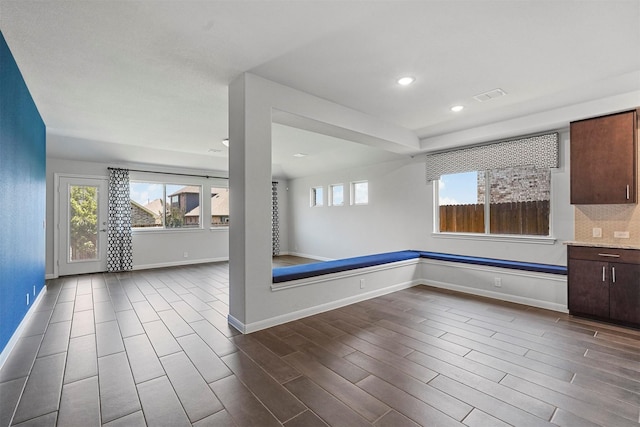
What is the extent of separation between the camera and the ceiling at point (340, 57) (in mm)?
2059

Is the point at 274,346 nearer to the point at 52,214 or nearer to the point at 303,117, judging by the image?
the point at 303,117

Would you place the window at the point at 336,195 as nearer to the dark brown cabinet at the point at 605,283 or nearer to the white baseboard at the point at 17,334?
the dark brown cabinet at the point at 605,283

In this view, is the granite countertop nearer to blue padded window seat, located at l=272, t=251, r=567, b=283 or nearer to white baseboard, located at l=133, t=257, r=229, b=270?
blue padded window seat, located at l=272, t=251, r=567, b=283

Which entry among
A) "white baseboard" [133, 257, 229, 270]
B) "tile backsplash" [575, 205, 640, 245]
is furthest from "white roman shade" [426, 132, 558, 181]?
"white baseboard" [133, 257, 229, 270]

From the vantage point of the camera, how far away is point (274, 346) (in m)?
2.66

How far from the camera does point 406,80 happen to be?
3.10 metres

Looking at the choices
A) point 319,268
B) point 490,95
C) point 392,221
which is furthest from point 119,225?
point 490,95

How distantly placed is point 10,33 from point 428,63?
11.4 ft

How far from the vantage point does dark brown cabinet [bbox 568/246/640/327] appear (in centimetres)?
305

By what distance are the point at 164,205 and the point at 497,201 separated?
7138 millimetres

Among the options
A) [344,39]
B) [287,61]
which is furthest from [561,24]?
[287,61]

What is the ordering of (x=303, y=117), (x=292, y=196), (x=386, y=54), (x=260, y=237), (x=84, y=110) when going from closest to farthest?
(x=386, y=54) → (x=260, y=237) → (x=303, y=117) → (x=84, y=110) → (x=292, y=196)

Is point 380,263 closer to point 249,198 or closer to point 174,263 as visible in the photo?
point 249,198

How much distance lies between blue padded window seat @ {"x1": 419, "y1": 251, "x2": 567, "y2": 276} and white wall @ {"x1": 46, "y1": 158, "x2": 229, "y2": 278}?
210 inches
